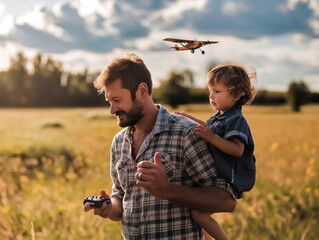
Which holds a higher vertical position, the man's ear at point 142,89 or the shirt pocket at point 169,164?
the man's ear at point 142,89

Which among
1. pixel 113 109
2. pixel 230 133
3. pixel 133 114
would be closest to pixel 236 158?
pixel 230 133

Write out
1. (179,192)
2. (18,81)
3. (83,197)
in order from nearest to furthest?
(179,192) → (83,197) → (18,81)

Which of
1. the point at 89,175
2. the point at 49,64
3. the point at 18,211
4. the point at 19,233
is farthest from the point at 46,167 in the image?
the point at 49,64

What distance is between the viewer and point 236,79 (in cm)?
278

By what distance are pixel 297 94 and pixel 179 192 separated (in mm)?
64142

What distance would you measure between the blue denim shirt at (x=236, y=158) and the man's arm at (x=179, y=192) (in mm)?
132

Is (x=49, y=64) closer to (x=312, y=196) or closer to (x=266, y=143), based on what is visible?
(x=266, y=143)

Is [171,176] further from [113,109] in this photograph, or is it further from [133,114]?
[113,109]

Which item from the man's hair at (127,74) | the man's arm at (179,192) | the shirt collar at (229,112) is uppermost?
the man's hair at (127,74)

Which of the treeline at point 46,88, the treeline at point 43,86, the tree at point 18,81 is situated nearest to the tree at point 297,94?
the treeline at point 46,88

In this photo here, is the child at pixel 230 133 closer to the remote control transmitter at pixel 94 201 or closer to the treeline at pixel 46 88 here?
the remote control transmitter at pixel 94 201

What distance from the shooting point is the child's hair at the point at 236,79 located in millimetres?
2766

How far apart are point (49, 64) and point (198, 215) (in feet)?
234

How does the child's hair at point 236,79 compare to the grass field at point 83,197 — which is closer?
the child's hair at point 236,79
